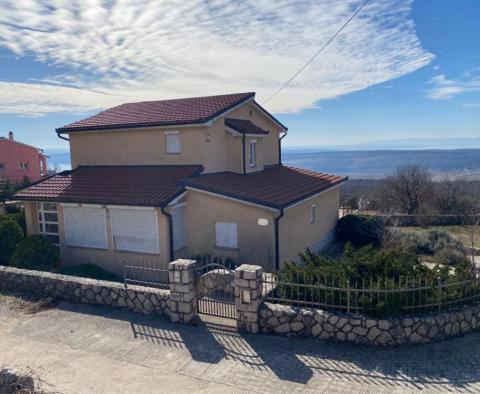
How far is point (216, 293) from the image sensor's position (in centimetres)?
1184

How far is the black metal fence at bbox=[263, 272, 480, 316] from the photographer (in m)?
8.91

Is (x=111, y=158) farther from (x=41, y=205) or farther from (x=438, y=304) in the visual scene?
(x=438, y=304)

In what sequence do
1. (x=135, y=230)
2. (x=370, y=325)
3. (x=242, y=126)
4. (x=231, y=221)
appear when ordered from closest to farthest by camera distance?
(x=370, y=325) → (x=231, y=221) → (x=135, y=230) → (x=242, y=126)

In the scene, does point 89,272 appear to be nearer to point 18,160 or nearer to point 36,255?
point 36,255

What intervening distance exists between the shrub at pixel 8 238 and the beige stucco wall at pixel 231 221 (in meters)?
7.13

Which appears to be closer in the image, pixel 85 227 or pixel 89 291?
pixel 89 291

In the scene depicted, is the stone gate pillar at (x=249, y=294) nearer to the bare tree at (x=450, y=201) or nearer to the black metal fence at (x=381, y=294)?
the black metal fence at (x=381, y=294)

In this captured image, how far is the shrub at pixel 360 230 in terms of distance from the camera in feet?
71.0

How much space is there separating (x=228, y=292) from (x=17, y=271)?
6.48 m

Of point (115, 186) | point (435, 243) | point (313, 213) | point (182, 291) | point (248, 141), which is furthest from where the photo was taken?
point (435, 243)

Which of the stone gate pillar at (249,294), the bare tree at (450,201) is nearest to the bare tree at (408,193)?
the bare tree at (450,201)

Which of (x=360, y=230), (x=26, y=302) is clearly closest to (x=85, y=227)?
(x=26, y=302)

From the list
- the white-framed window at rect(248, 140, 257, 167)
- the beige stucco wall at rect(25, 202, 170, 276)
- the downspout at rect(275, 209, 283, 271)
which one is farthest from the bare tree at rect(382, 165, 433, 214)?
the beige stucco wall at rect(25, 202, 170, 276)

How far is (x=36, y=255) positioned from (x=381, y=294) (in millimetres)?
11873
